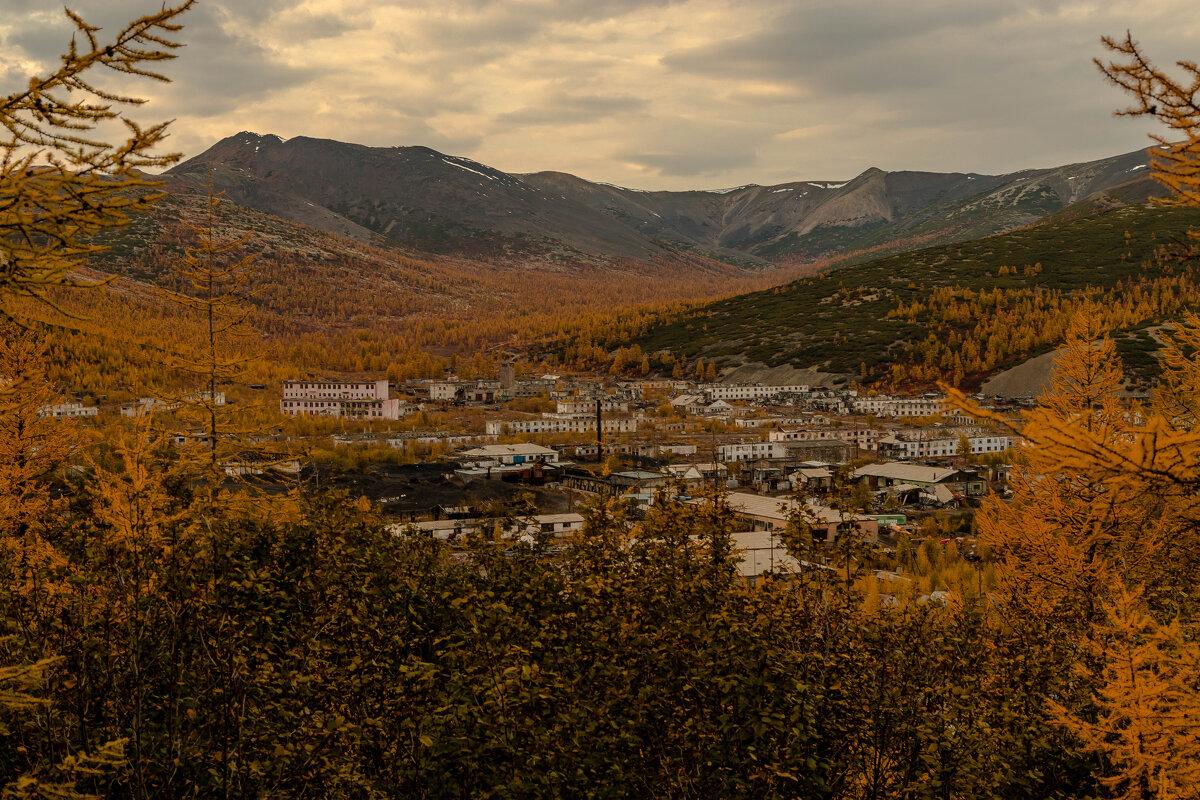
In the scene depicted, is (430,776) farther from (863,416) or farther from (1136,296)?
(1136,296)

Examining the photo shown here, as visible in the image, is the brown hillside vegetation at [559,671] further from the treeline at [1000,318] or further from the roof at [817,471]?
the treeline at [1000,318]

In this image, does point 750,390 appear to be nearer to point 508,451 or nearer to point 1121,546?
point 508,451

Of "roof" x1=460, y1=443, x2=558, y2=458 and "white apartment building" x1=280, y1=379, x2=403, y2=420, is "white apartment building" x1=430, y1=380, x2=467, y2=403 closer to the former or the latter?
"white apartment building" x1=280, y1=379, x2=403, y2=420

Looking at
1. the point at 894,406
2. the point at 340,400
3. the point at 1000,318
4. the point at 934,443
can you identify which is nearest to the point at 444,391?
the point at 340,400

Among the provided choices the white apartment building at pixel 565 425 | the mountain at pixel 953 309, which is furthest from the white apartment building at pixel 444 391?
the mountain at pixel 953 309

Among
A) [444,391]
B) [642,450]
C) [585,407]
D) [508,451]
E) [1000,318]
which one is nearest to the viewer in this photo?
[508,451]
